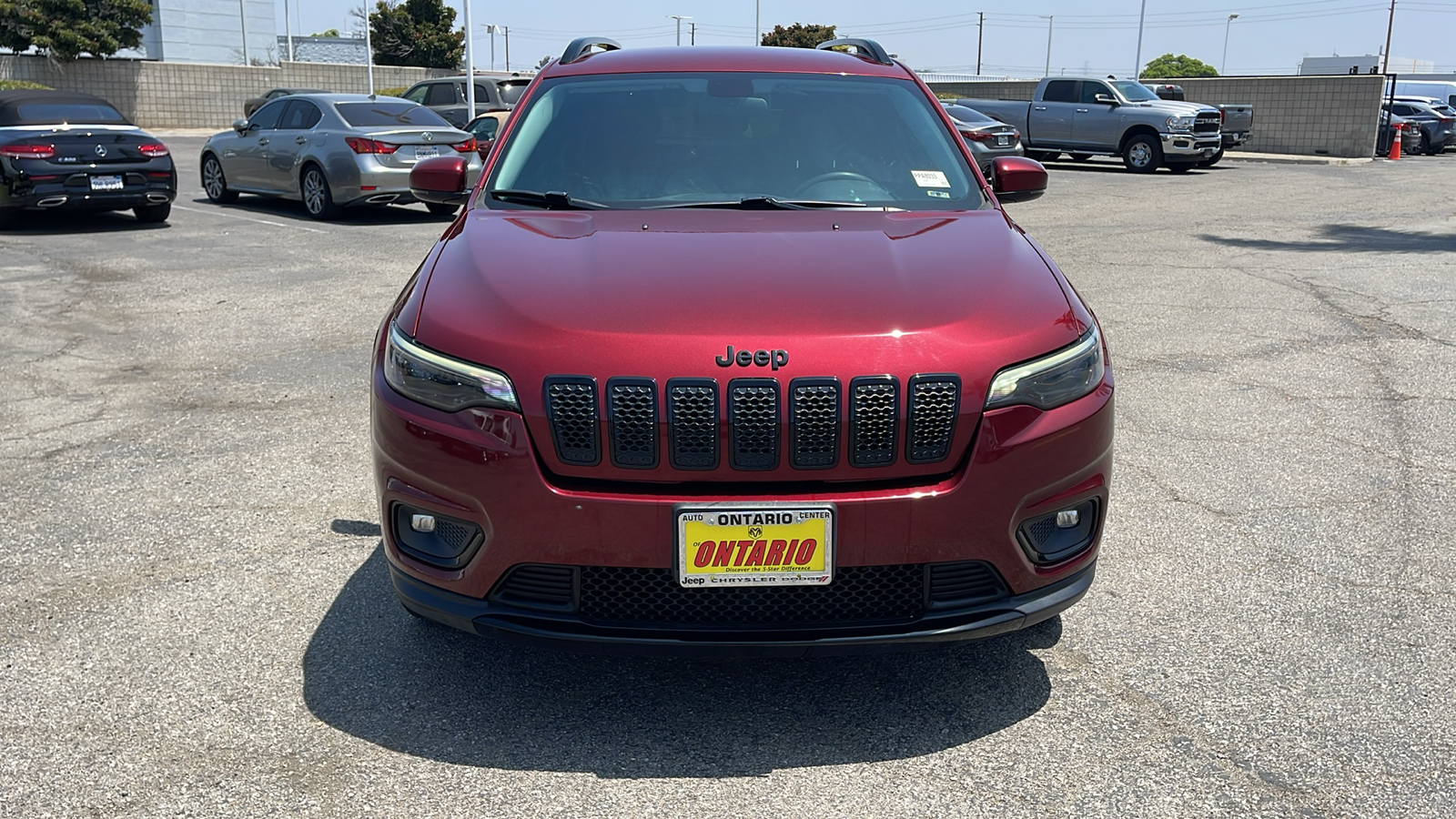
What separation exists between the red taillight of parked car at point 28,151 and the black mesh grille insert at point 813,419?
12.6 m

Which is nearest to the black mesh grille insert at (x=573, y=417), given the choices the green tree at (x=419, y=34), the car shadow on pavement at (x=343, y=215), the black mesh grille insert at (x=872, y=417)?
the black mesh grille insert at (x=872, y=417)

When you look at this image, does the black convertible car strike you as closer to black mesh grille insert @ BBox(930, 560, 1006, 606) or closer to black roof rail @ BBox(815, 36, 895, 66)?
black roof rail @ BBox(815, 36, 895, 66)

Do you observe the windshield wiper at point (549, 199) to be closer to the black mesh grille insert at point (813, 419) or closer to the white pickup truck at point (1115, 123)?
the black mesh grille insert at point (813, 419)

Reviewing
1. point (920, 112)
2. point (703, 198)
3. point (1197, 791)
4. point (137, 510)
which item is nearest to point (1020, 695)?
point (1197, 791)

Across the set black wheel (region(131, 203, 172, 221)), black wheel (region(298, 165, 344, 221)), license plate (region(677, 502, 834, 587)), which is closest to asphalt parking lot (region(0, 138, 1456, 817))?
license plate (region(677, 502, 834, 587))

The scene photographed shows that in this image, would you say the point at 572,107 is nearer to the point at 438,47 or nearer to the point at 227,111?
the point at 227,111

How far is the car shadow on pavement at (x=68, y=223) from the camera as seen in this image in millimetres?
13594

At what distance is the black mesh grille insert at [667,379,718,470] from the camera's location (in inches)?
108

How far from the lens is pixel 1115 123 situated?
24.4 meters

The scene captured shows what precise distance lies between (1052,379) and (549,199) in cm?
179

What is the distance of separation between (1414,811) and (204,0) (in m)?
63.7

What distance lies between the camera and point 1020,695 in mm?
3297

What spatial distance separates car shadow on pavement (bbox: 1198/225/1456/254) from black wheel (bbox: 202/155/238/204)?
12.1 m

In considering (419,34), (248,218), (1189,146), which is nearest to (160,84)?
(419,34)
